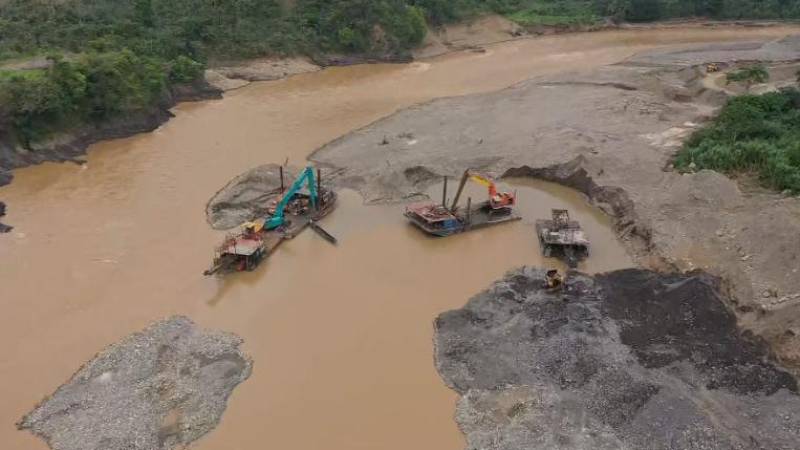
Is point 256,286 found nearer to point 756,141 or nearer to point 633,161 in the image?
point 633,161

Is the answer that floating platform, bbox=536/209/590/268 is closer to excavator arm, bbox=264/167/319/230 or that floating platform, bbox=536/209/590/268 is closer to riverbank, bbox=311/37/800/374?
riverbank, bbox=311/37/800/374

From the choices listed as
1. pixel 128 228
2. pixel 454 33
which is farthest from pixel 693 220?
pixel 454 33

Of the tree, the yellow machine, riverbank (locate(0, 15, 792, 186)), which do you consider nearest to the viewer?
the yellow machine

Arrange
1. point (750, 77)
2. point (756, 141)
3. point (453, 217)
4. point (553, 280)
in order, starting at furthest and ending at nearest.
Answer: point (750, 77)
point (756, 141)
point (453, 217)
point (553, 280)

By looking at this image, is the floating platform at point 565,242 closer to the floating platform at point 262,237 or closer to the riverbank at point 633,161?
the riverbank at point 633,161

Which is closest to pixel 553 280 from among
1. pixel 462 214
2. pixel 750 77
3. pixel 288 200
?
pixel 462 214

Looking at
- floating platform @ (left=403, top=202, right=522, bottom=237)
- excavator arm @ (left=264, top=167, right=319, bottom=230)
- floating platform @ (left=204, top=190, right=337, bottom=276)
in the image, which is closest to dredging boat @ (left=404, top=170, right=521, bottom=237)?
floating platform @ (left=403, top=202, right=522, bottom=237)
